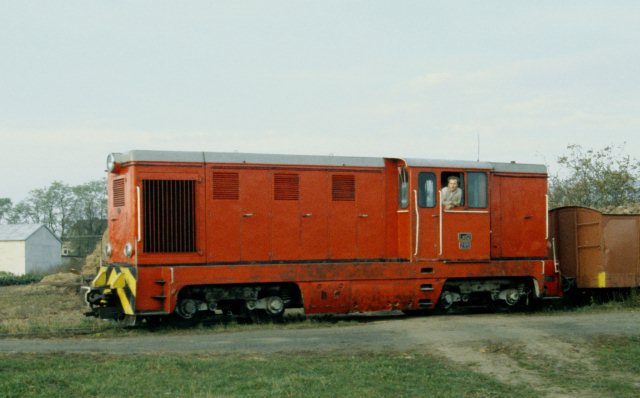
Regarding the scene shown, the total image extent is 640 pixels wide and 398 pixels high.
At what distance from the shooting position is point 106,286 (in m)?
15.1

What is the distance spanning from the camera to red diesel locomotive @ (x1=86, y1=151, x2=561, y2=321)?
15203mm

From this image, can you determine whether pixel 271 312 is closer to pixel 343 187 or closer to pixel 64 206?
pixel 343 187

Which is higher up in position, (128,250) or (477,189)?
(477,189)

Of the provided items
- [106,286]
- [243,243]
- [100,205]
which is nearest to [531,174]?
[243,243]

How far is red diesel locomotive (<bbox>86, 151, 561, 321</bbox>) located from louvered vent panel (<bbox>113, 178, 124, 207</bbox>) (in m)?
0.08

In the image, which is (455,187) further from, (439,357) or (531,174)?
(439,357)

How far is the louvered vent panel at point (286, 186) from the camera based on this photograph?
53.2ft

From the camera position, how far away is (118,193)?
16.0 meters

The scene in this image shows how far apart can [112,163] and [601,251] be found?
38.7 feet

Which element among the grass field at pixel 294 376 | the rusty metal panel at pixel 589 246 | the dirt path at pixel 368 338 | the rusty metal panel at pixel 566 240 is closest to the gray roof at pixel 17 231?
the rusty metal panel at pixel 566 240

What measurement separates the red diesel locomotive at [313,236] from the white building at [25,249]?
5254 centimetres

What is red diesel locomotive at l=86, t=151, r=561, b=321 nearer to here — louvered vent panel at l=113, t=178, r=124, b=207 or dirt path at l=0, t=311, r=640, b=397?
louvered vent panel at l=113, t=178, r=124, b=207

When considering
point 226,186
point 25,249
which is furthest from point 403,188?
point 25,249

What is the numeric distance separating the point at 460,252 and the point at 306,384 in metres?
8.52
